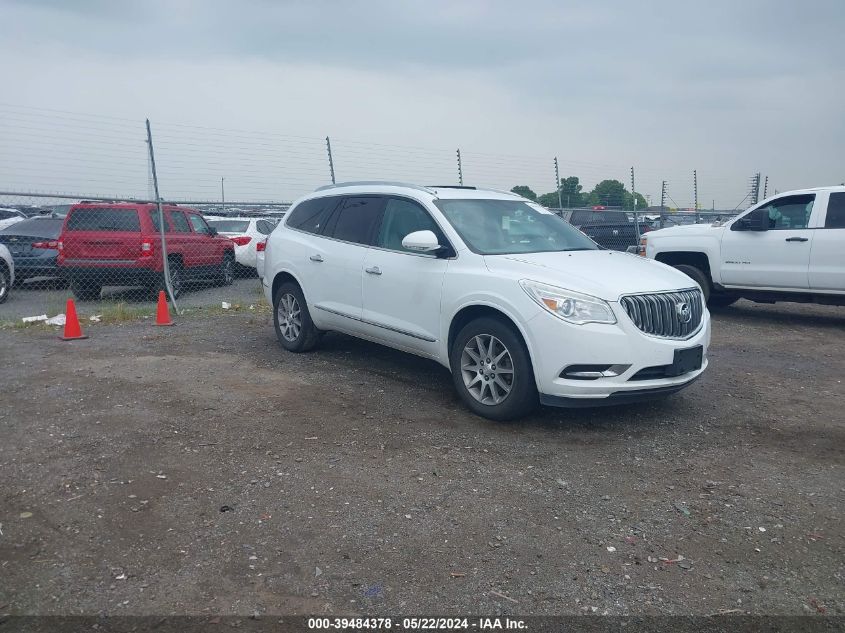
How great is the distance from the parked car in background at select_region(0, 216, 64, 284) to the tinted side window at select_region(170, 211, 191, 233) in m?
1.91

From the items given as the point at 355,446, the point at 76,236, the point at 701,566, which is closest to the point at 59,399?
the point at 355,446

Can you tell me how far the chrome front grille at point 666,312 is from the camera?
5215mm

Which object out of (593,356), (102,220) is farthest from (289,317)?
(102,220)

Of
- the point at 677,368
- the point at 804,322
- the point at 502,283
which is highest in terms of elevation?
the point at 502,283

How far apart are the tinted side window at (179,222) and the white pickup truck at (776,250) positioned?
8.13m

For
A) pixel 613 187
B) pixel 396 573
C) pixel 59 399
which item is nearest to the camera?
pixel 396 573

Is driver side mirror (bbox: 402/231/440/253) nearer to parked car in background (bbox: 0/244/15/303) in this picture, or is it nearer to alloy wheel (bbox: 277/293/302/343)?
alloy wheel (bbox: 277/293/302/343)

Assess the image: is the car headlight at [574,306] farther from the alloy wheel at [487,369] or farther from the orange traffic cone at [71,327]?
the orange traffic cone at [71,327]

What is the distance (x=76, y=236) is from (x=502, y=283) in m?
8.84

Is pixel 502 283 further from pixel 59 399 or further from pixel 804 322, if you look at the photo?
pixel 804 322

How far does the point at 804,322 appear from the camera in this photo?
408 inches

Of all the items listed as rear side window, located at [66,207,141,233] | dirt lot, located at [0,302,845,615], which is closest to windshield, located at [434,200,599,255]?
dirt lot, located at [0,302,845,615]

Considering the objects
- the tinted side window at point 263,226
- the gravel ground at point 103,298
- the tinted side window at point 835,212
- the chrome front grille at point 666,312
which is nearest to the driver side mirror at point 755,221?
the tinted side window at point 835,212

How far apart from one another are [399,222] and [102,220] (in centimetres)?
727
